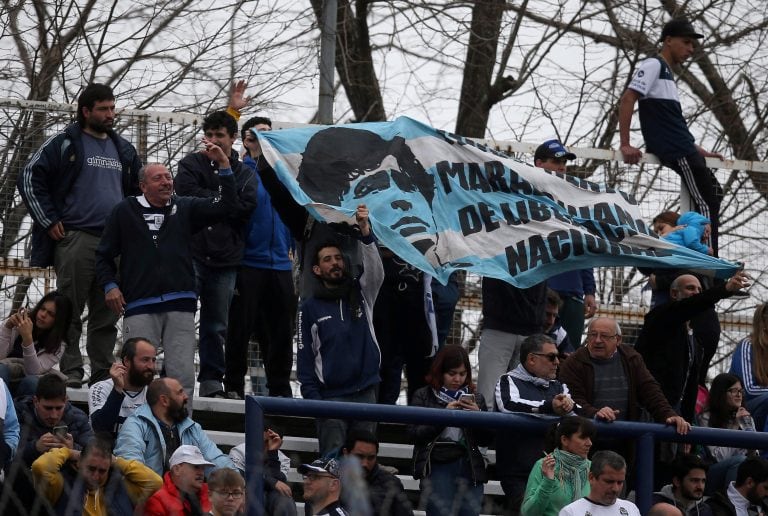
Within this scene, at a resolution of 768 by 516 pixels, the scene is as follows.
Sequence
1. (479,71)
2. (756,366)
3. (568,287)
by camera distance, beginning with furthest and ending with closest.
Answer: (479,71), (568,287), (756,366)

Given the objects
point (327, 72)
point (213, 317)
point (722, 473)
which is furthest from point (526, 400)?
point (327, 72)

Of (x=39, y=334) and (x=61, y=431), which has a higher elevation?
(x=39, y=334)

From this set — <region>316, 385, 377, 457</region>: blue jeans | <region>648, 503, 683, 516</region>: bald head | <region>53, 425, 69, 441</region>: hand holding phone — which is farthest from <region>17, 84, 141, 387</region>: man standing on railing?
<region>648, 503, 683, 516</region>: bald head

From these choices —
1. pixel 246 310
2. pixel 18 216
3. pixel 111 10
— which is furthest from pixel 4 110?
pixel 111 10

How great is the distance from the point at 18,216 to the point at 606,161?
456 cm

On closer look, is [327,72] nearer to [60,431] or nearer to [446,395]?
[446,395]

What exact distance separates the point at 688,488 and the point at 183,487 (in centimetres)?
332

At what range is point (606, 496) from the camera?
1119cm

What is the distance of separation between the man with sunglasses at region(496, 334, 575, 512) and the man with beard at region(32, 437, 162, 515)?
2197mm

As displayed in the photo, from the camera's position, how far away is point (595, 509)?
36.7 feet

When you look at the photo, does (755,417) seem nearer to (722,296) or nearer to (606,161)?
(722,296)

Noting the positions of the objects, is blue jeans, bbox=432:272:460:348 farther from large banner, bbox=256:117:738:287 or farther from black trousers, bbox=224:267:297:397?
black trousers, bbox=224:267:297:397

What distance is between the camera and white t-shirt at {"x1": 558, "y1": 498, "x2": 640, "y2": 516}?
36.5 ft

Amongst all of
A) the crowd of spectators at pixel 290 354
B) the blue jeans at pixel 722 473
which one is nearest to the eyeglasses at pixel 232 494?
the crowd of spectators at pixel 290 354
